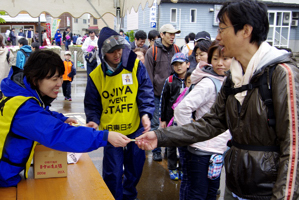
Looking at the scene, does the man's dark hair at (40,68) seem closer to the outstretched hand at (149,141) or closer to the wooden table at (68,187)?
the wooden table at (68,187)

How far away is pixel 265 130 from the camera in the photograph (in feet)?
5.57

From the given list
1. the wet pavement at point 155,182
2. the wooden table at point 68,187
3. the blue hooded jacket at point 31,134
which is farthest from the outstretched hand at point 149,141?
the wet pavement at point 155,182

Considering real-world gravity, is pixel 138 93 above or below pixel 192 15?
below

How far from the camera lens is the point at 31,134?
91.2 inches

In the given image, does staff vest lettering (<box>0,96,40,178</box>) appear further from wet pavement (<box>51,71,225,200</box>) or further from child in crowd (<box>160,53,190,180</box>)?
child in crowd (<box>160,53,190,180</box>)

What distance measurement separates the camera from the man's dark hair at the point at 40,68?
249 cm

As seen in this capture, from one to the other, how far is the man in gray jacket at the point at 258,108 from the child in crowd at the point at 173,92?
2422mm

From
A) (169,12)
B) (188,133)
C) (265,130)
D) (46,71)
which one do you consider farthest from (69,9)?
(169,12)

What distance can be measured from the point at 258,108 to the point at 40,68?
1.75 meters

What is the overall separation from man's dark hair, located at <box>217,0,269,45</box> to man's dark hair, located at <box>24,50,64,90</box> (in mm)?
1501

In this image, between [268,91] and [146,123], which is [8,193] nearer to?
[146,123]

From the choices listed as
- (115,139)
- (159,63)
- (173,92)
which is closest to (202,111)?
(115,139)

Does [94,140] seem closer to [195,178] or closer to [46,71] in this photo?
[46,71]

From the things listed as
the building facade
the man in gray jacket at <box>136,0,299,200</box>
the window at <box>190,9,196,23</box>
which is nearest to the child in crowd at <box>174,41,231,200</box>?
the man in gray jacket at <box>136,0,299,200</box>
